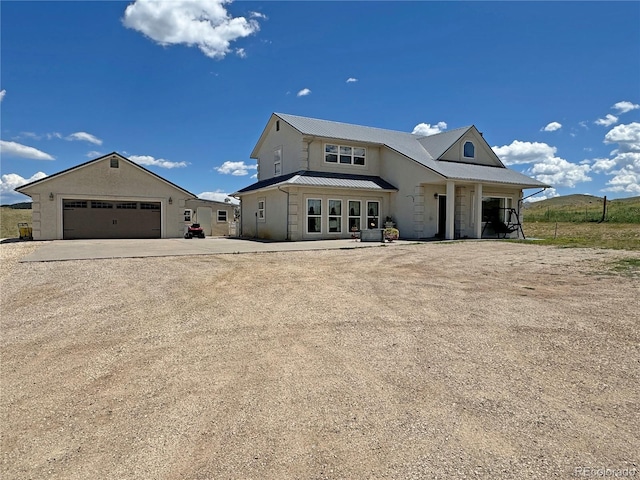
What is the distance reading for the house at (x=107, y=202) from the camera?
21172 millimetres

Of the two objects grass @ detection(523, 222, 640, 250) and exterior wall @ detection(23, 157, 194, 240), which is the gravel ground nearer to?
grass @ detection(523, 222, 640, 250)

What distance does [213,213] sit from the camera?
3453 centimetres

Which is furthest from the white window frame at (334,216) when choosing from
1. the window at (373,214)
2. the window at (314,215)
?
the window at (373,214)

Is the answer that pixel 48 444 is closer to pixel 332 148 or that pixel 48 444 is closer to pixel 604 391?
pixel 604 391

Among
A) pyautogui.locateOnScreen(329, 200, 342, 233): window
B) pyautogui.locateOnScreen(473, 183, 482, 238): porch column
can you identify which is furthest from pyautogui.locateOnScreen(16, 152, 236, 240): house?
pyautogui.locateOnScreen(473, 183, 482, 238): porch column

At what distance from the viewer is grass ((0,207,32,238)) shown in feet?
110

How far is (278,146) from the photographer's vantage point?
24.2m

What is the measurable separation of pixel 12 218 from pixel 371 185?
38.9 meters

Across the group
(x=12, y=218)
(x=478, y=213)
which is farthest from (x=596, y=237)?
(x=12, y=218)

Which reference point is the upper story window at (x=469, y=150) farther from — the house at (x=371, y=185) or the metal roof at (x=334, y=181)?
the metal roof at (x=334, y=181)

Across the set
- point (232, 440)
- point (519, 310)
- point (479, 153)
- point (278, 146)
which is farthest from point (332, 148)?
point (232, 440)

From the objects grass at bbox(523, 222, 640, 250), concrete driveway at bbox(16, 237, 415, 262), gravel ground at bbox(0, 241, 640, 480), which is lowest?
gravel ground at bbox(0, 241, 640, 480)

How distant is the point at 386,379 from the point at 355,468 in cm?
126

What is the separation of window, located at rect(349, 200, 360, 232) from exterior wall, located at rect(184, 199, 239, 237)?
16306 mm
